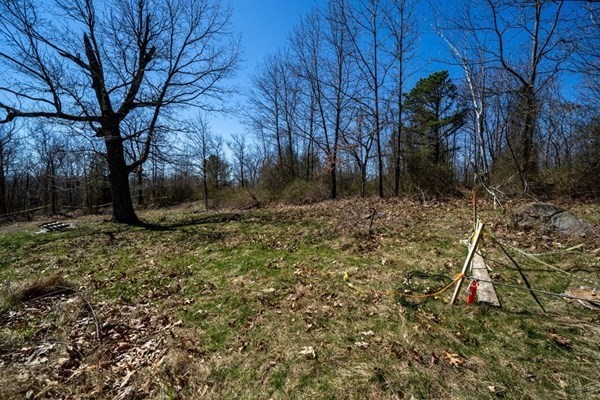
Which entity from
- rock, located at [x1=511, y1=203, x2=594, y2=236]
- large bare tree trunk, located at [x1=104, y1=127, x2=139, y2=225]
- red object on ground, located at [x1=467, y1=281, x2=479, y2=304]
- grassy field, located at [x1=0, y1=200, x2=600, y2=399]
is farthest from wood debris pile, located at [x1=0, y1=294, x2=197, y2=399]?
rock, located at [x1=511, y1=203, x2=594, y2=236]

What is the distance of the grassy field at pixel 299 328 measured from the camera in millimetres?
2496

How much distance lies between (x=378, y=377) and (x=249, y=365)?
1262mm

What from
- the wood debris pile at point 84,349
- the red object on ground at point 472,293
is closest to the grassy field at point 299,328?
the wood debris pile at point 84,349

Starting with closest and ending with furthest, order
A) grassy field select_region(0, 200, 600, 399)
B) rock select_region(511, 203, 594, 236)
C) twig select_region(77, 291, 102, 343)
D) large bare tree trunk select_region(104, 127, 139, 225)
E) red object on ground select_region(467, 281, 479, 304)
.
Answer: grassy field select_region(0, 200, 600, 399), twig select_region(77, 291, 102, 343), red object on ground select_region(467, 281, 479, 304), rock select_region(511, 203, 594, 236), large bare tree trunk select_region(104, 127, 139, 225)

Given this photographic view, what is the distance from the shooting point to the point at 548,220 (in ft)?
20.8

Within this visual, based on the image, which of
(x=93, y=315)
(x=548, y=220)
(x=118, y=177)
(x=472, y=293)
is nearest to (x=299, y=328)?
(x=472, y=293)

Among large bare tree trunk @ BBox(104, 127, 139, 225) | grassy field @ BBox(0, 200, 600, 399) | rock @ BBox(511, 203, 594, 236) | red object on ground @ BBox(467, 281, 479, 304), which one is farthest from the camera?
large bare tree trunk @ BBox(104, 127, 139, 225)

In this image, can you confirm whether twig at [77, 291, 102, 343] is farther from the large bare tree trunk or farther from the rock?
the rock

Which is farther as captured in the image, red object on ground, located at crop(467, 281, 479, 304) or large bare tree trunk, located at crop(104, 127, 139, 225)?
large bare tree trunk, located at crop(104, 127, 139, 225)

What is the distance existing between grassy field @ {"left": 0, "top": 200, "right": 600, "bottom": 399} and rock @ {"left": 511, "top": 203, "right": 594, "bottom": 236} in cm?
46

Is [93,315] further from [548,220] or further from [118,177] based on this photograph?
[548,220]

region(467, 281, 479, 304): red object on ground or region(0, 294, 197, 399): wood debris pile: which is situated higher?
region(467, 281, 479, 304): red object on ground

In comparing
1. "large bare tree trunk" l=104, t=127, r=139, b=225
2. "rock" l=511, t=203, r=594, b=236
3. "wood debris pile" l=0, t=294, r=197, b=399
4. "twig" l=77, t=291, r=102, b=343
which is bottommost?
"wood debris pile" l=0, t=294, r=197, b=399

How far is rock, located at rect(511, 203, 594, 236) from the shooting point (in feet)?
19.4
